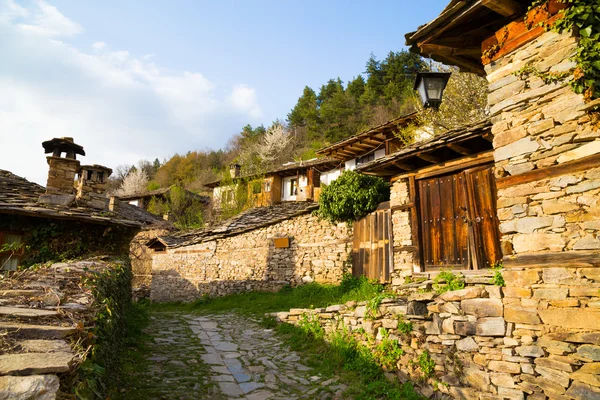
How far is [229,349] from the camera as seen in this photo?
7.04m

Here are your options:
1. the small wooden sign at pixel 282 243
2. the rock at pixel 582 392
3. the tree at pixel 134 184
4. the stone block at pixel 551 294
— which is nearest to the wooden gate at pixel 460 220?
the stone block at pixel 551 294

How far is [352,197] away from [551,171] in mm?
7455

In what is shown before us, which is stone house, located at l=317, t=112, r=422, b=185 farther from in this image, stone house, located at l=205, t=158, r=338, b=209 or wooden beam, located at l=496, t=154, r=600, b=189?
wooden beam, located at l=496, t=154, r=600, b=189

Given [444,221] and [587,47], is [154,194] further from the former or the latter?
[587,47]

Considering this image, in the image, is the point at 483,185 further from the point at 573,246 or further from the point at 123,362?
the point at 123,362

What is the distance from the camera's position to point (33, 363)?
5.67 feet

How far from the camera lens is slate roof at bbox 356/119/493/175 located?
593cm

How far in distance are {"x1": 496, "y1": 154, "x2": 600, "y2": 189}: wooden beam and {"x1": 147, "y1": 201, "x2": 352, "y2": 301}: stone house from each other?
7546 millimetres

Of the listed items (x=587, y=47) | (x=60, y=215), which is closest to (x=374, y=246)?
(x=587, y=47)

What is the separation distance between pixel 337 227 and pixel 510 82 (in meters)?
8.10

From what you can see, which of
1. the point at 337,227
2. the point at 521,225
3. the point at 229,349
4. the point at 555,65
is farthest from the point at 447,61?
the point at 337,227

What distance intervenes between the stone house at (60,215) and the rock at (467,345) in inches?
311

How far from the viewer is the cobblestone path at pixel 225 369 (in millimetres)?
4887

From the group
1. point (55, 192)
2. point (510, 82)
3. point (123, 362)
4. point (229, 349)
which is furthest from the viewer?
point (55, 192)
